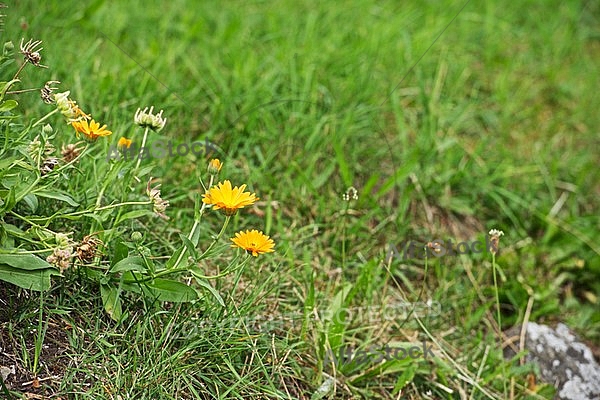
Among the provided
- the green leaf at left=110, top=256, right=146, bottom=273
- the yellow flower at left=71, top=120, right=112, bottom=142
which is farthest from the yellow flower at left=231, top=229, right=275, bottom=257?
the yellow flower at left=71, top=120, right=112, bottom=142

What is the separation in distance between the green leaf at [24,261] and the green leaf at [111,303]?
0.16 meters

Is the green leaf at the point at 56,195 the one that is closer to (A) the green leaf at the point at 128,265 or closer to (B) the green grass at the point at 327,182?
(B) the green grass at the point at 327,182

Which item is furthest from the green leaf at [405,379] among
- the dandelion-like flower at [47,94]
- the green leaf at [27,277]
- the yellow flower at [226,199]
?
the dandelion-like flower at [47,94]

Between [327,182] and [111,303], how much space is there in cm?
108

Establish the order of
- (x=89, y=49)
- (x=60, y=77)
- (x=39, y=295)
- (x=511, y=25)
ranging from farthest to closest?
1. (x=511, y=25)
2. (x=89, y=49)
3. (x=60, y=77)
4. (x=39, y=295)

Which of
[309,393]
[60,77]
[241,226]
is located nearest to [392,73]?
[241,226]

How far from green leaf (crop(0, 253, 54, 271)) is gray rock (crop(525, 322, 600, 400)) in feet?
5.08

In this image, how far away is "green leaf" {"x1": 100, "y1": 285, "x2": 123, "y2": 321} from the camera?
1753 millimetres

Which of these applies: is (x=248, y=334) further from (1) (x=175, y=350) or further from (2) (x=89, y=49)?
(2) (x=89, y=49)

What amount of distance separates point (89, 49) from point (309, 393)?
5.24 feet

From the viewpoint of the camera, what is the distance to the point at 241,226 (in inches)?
93.5

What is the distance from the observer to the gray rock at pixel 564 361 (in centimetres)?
231

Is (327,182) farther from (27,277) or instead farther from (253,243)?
(27,277)

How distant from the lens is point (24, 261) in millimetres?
1646
